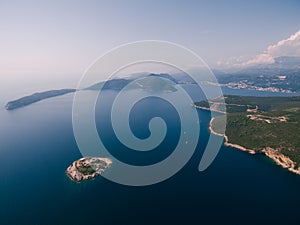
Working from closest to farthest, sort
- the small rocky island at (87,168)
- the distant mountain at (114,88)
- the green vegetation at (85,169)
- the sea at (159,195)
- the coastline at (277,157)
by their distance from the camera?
the sea at (159,195) < the small rocky island at (87,168) < the green vegetation at (85,169) < the coastline at (277,157) < the distant mountain at (114,88)

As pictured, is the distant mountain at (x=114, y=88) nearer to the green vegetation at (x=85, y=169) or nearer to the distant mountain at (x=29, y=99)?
the distant mountain at (x=29, y=99)

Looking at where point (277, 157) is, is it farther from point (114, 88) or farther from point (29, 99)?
point (114, 88)

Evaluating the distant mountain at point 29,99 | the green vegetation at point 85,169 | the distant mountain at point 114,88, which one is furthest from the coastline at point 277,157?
the distant mountain at point 29,99

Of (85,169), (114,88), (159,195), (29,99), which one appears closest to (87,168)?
(85,169)

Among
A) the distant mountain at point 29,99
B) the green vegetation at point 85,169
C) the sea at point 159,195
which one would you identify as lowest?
the sea at point 159,195

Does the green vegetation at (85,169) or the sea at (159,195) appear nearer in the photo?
the sea at (159,195)

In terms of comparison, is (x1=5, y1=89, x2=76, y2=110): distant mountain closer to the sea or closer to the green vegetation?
the sea

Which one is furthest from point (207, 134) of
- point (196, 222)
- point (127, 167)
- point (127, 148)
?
point (196, 222)

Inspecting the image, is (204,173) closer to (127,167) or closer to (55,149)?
(127,167)
